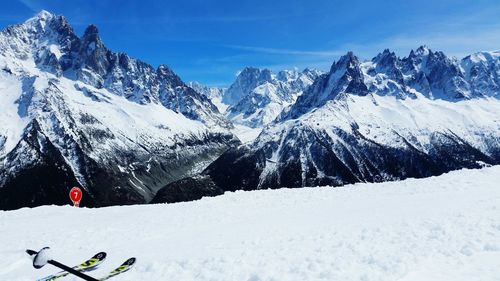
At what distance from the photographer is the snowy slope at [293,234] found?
63.9 feet

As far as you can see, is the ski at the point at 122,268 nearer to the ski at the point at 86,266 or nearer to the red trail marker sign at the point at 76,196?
the ski at the point at 86,266

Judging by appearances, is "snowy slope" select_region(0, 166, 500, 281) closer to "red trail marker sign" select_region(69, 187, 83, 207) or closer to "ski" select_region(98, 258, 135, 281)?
"ski" select_region(98, 258, 135, 281)

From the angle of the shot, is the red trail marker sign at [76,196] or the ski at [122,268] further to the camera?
the red trail marker sign at [76,196]

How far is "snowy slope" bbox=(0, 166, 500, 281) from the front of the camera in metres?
19.5

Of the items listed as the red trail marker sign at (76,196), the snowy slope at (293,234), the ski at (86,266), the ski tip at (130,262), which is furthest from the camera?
the red trail marker sign at (76,196)

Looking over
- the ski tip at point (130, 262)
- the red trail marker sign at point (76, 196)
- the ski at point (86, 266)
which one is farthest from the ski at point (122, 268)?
the red trail marker sign at point (76, 196)

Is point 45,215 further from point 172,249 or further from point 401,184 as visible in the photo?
point 401,184

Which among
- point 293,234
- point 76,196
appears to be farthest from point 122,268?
point 76,196

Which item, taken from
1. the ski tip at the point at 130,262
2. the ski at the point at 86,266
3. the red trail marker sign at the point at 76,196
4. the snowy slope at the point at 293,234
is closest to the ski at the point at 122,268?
the ski tip at the point at 130,262

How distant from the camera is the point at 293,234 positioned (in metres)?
26.5

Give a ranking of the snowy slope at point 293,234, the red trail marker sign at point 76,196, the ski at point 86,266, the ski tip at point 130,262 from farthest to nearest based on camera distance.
A: 1. the red trail marker sign at point 76,196
2. the ski tip at point 130,262
3. the ski at point 86,266
4. the snowy slope at point 293,234

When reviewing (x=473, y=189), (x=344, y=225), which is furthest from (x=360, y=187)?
(x=344, y=225)

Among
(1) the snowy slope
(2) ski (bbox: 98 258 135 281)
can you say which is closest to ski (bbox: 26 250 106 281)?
(1) the snowy slope

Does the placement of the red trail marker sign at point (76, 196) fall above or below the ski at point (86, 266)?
above
